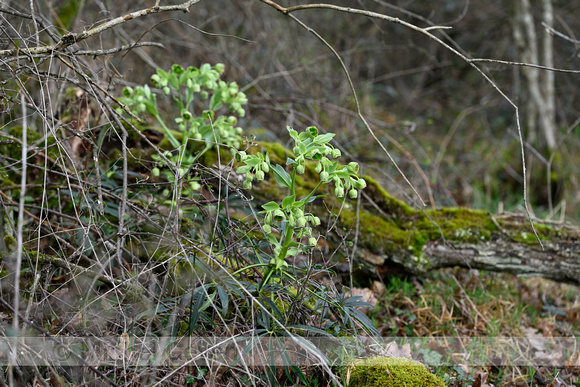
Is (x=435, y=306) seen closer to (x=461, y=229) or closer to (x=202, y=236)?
(x=461, y=229)

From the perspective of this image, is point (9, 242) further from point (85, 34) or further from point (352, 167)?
point (352, 167)

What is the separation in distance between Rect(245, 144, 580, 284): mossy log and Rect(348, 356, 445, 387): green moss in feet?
3.59

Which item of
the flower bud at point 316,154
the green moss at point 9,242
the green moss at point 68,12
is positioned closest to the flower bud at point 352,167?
the flower bud at point 316,154

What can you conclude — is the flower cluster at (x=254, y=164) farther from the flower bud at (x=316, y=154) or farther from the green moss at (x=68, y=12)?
the green moss at (x=68, y=12)

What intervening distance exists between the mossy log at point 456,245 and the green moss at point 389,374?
1093 millimetres

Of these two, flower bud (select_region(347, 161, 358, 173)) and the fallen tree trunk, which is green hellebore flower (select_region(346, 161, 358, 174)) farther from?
the fallen tree trunk

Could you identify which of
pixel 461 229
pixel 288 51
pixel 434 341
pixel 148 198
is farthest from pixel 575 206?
pixel 148 198

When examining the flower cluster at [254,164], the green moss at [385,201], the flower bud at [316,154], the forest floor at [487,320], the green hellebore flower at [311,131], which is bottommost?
the forest floor at [487,320]

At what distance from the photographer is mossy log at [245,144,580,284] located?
334 cm

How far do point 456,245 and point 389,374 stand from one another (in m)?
1.50

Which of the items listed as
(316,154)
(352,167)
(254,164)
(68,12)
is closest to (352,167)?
(352,167)

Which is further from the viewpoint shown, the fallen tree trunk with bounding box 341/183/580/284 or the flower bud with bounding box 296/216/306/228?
the fallen tree trunk with bounding box 341/183/580/284

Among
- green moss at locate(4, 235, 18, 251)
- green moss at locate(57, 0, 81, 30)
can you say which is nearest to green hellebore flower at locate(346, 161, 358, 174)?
green moss at locate(4, 235, 18, 251)

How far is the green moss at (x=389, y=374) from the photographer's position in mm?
2176
